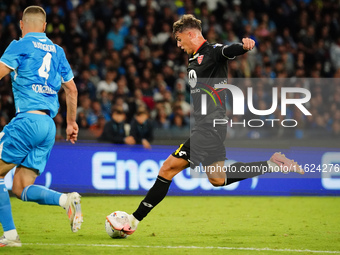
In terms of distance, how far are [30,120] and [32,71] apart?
48 cm

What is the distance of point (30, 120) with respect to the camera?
571cm

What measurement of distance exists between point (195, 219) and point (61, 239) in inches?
96.5

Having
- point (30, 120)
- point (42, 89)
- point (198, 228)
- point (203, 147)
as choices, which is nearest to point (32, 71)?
point (42, 89)

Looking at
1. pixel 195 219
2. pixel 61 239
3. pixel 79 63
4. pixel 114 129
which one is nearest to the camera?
pixel 61 239

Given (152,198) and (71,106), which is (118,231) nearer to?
(152,198)

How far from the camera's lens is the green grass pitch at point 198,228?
234 inches

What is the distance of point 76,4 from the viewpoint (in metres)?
15.1

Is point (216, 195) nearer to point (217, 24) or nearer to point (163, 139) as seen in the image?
point (163, 139)

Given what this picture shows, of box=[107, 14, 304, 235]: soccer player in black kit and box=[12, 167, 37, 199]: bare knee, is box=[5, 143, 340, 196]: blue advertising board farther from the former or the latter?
box=[12, 167, 37, 199]: bare knee

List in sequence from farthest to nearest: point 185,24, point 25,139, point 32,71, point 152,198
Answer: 1. point 185,24
2. point 152,198
3. point 32,71
4. point 25,139

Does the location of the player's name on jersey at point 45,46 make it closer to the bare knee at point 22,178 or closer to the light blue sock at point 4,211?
the bare knee at point 22,178

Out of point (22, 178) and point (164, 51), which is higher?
point (164, 51)

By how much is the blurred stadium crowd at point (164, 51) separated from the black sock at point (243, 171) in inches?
190

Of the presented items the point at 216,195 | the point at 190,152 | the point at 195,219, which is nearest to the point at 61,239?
the point at 190,152
